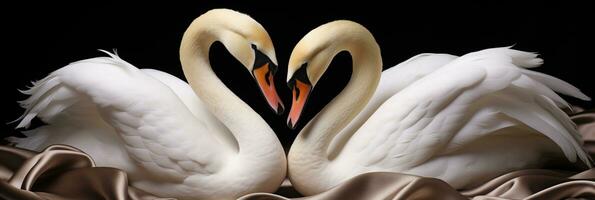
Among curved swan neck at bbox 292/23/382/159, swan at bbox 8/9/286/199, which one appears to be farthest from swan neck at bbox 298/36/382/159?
swan at bbox 8/9/286/199

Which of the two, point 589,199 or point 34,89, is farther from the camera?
point 34,89

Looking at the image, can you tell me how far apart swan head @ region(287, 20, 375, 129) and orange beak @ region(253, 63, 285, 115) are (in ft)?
0.16

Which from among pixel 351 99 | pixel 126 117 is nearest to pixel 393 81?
pixel 351 99

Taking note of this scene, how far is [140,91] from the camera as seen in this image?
11.9 ft

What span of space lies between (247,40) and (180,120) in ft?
0.98

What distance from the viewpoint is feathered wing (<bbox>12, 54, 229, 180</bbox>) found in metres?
3.60

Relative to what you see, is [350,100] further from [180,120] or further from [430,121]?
[180,120]

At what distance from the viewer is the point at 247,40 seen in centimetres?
361

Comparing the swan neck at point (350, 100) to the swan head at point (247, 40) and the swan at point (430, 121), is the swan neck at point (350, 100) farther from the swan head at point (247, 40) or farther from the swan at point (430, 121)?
the swan head at point (247, 40)

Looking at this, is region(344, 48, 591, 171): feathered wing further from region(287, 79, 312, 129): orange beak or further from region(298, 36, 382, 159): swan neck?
region(287, 79, 312, 129): orange beak

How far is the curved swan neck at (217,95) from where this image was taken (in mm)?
3664

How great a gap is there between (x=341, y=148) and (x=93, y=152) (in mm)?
738

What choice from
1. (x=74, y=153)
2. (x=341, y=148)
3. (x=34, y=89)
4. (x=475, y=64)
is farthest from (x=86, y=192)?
(x=475, y=64)

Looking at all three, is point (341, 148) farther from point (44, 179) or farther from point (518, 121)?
point (44, 179)
